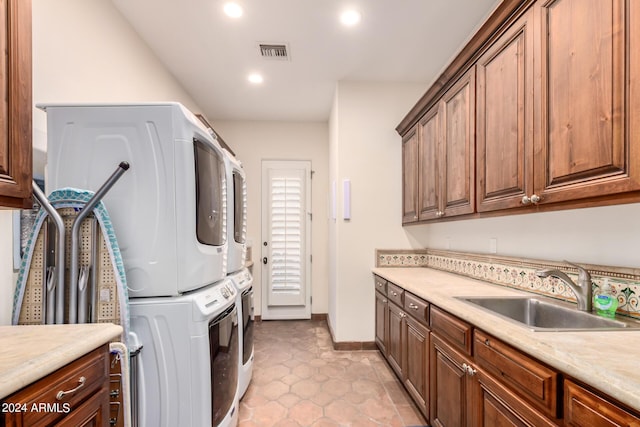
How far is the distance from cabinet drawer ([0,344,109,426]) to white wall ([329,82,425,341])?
240 cm

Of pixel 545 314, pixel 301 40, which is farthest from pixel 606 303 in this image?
pixel 301 40

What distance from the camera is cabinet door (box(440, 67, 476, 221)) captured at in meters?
1.98

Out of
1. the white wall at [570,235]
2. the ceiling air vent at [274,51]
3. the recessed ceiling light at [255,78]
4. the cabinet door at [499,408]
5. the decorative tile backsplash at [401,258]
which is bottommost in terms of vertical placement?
the cabinet door at [499,408]

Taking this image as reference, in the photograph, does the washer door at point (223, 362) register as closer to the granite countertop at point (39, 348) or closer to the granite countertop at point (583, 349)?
the granite countertop at point (39, 348)

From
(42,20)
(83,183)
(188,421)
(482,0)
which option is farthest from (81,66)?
(482,0)

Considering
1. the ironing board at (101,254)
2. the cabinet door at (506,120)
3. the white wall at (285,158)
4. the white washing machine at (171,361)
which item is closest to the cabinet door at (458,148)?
the cabinet door at (506,120)

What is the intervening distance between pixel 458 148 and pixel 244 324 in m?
2.01

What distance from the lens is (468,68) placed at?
2014 mm

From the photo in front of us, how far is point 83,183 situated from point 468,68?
2317mm

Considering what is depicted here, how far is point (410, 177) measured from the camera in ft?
10.2

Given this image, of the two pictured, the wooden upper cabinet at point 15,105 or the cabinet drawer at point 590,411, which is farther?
the wooden upper cabinet at point 15,105

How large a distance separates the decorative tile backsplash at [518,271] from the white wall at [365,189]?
183 millimetres

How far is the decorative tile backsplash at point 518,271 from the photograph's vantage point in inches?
51.8

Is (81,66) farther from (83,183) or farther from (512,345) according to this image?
(512,345)
